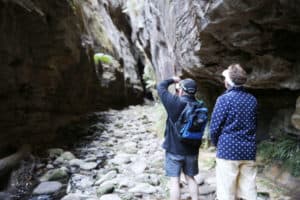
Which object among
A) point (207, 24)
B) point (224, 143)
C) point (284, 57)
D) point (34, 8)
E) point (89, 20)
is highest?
point (89, 20)

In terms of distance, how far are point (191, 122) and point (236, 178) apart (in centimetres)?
88

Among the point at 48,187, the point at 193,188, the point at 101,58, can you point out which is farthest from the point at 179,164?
the point at 101,58

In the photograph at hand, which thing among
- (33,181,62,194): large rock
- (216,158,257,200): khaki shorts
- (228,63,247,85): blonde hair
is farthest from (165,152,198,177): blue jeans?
(33,181,62,194): large rock

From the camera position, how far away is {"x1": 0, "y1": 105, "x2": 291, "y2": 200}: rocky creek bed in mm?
A: 5242

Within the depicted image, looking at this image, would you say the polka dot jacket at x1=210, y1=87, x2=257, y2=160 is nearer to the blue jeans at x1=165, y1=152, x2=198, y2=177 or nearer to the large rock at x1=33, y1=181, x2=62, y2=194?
the blue jeans at x1=165, y1=152, x2=198, y2=177

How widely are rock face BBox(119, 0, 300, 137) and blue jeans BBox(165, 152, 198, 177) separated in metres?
2.14

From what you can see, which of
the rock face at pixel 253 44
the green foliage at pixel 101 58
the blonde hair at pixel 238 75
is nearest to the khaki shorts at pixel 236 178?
the blonde hair at pixel 238 75

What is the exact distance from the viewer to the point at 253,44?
461 centimetres

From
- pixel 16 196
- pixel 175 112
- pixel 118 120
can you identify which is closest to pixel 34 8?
pixel 16 196

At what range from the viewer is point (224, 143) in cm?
323

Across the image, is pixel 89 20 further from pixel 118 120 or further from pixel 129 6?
pixel 129 6

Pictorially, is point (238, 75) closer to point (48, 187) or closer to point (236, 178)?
point (236, 178)

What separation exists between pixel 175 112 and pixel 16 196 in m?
3.90

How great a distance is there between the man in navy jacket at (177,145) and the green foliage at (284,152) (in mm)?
2239
